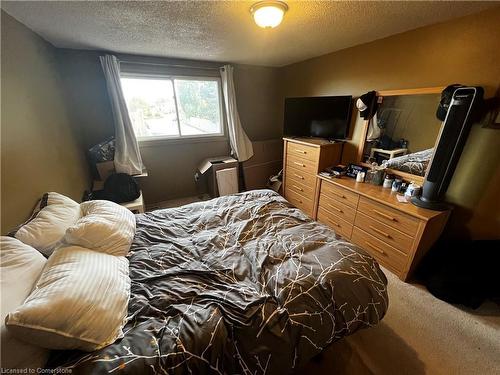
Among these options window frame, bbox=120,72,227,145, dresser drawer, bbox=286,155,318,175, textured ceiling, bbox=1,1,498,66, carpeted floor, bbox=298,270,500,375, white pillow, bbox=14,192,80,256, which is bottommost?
Result: carpeted floor, bbox=298,270,500,375

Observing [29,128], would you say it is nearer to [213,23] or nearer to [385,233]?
[213,23]

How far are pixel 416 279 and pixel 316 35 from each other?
8.10 feet

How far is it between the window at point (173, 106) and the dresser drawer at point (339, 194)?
6.68ft

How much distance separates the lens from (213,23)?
Answer: 5.48 ft

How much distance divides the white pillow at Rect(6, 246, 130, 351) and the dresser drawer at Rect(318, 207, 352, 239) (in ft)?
6.99

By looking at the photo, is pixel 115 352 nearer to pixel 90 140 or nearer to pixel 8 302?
pixel 8 302

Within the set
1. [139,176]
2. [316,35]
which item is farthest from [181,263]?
[316,35]

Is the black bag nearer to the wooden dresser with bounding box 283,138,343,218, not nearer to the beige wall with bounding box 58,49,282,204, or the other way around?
the beige wall with bounding box 58,49,282,204

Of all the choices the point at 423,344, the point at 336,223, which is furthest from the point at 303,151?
the point at 423,344

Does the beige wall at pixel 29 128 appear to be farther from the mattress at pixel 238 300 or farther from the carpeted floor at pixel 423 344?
the carpeted floor at pixel 423 344

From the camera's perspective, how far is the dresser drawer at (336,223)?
230 centimetres

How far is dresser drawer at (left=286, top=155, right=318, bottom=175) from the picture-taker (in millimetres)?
2676

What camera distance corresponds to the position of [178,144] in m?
3.24

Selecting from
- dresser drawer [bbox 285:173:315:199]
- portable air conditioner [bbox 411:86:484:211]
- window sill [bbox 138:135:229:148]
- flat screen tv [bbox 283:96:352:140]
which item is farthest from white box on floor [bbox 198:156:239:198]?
portable air conditioner [bbox 411:86:484:211]
